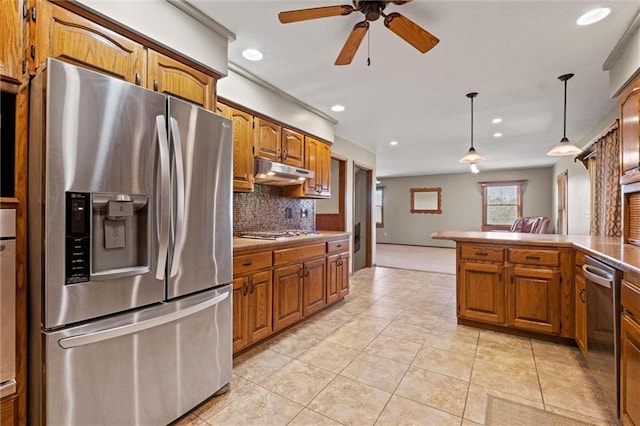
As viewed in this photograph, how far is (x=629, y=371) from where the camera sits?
1400mm

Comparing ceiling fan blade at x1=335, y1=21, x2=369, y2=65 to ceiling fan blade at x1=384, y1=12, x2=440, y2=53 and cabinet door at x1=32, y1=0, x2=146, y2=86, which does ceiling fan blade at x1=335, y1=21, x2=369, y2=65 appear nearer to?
ceiling fan blade at x1=384, y1=12, x2=440, y2=53

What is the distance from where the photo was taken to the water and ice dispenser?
126 centimetres

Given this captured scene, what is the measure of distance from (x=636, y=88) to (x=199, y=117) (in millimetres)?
3043

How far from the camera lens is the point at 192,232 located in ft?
5.52

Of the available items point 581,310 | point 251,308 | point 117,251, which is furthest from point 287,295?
point 581,310

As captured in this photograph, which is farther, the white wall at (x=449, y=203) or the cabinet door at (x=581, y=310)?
the white wall at (x=449, y=203)

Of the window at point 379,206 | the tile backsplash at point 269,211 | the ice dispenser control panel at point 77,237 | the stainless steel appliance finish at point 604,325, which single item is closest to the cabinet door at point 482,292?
the stainless steel appliance finish at point 604,325

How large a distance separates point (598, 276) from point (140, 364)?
256 centimetres

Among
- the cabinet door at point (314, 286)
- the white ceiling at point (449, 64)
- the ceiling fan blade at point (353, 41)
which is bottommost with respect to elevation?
the cabinet door at point (314, 286)

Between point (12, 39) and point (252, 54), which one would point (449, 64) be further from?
point (12, 39)

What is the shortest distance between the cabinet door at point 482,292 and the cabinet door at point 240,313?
2084 millimetres

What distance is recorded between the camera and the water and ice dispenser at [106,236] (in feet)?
4.12

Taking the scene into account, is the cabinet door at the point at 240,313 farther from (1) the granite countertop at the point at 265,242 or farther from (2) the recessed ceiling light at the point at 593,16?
(2) the recessed ceiling light at the point at 593,16

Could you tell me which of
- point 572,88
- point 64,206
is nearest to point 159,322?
point 64,206
